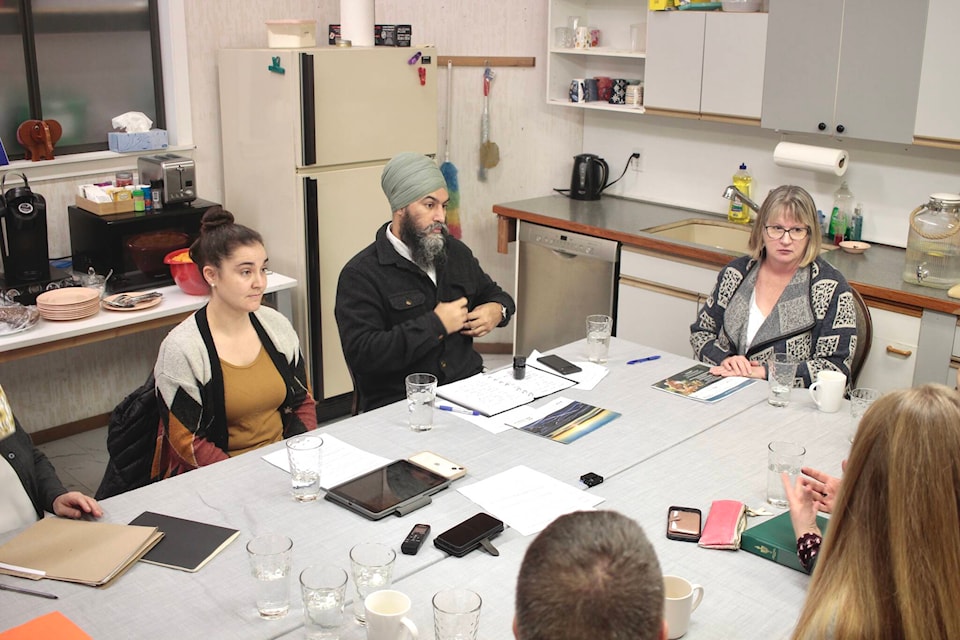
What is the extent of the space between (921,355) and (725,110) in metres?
1.47

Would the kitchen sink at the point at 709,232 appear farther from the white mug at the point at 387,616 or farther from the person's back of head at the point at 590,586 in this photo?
the person's back of head at the point at 590,586

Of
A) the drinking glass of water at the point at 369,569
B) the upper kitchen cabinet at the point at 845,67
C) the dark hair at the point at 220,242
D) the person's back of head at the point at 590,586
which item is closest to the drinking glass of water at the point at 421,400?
the dark hair at the point at 220,242

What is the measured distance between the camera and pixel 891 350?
12.0 feet

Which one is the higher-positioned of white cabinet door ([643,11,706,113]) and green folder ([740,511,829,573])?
white cabinet door ([643,11,706,113])

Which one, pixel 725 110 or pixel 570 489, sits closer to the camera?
pixel 570 489

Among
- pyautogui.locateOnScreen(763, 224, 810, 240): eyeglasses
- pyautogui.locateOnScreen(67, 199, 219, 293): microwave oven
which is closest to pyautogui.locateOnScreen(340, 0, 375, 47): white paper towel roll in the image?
pyautogui.locateOnScreen(67, 199, 219, 293): microwave oven

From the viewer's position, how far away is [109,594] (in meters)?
1.85

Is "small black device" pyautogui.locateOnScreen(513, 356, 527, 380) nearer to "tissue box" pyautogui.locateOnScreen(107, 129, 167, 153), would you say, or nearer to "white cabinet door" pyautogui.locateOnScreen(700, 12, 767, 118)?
"white cabinet door" pyautogui.locateOnScreen(700, 12, 767, 118)

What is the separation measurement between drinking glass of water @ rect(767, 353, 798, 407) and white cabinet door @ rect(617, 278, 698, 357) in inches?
57.8

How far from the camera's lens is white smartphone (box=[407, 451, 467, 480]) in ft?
7.55

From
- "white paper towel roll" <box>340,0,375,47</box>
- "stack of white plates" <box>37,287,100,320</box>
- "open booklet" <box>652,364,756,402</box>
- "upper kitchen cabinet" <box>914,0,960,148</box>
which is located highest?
"white paper towel roll" <box>340,0,375,47</box>

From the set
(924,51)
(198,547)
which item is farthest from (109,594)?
(924,51)

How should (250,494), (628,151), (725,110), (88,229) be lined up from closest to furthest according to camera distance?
(250,494) → (88,229) → (725,110) → (628,151)

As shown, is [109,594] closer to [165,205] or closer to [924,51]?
[165,205]
